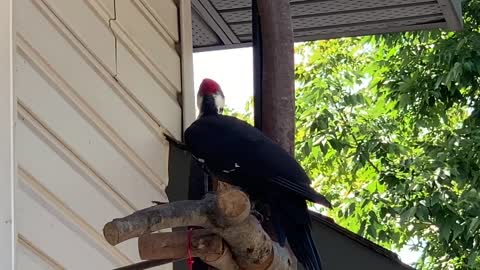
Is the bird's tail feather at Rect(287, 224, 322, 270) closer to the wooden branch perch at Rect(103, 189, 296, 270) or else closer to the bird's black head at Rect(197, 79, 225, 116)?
the wooden branch perch at Rect(103, 189, 296, 270)

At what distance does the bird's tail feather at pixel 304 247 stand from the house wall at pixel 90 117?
2.09ft

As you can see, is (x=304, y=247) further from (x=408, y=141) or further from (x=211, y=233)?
(x=408, y=141)

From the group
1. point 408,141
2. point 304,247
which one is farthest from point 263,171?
point 408,141

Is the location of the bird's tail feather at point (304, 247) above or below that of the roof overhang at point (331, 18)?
below

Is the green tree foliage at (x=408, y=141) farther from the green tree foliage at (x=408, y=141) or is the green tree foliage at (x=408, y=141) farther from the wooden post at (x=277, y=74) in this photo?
the wooden post at (x=277, y=74)

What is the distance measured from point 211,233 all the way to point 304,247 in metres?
0.43

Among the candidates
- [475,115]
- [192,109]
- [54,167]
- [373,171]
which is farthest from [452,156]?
[54,167]

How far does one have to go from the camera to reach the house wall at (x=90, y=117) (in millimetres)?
2027

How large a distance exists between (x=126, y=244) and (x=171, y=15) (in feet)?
2.80

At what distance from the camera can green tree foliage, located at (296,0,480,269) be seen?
5402 mm

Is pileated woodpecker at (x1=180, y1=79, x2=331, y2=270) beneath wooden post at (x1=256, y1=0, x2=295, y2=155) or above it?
beneath

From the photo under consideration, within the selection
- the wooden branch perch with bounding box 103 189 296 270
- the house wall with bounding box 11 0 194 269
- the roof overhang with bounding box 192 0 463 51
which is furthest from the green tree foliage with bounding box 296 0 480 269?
the wooden branch perch with bounding box 103 189 296 270

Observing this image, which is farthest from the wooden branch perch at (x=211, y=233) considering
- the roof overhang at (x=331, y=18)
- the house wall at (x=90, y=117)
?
the roof overhang at (x=331, y=18)

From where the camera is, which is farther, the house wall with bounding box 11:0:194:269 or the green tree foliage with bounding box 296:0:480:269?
the green tree foliage with bounding box 296:0:480:269
